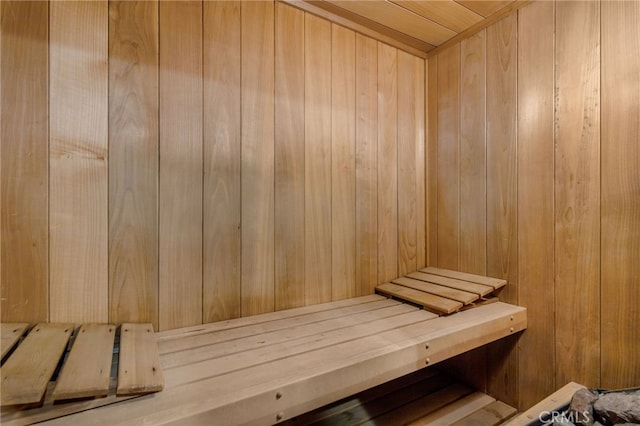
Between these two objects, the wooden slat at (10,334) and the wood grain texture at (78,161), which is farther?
the wood grain texture at (78,161)

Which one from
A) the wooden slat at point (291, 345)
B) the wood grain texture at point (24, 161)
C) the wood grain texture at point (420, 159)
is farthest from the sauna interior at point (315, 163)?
the wooden slat at point (291, 345)

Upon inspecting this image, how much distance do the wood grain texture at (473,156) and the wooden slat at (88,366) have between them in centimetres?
179

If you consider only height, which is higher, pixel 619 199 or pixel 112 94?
pixel 112 94

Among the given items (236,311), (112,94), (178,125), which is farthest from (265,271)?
(112,94)

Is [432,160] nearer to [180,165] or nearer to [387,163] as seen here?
[387,163]

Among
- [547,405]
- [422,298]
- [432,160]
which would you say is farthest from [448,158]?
[547,405]

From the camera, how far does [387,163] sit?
190 cm

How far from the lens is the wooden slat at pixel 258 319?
4.02ft

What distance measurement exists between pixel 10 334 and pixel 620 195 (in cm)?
228

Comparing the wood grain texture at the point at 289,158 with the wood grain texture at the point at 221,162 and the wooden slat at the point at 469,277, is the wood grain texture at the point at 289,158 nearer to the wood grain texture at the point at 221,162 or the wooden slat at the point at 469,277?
the wood grain texture at the point at 221,162

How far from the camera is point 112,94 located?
118 cm

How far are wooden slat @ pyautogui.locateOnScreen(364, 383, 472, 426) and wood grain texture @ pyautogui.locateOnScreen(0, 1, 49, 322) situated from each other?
158 cm

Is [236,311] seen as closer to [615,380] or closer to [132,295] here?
[132,295]

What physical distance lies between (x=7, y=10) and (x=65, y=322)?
44.1 inches
